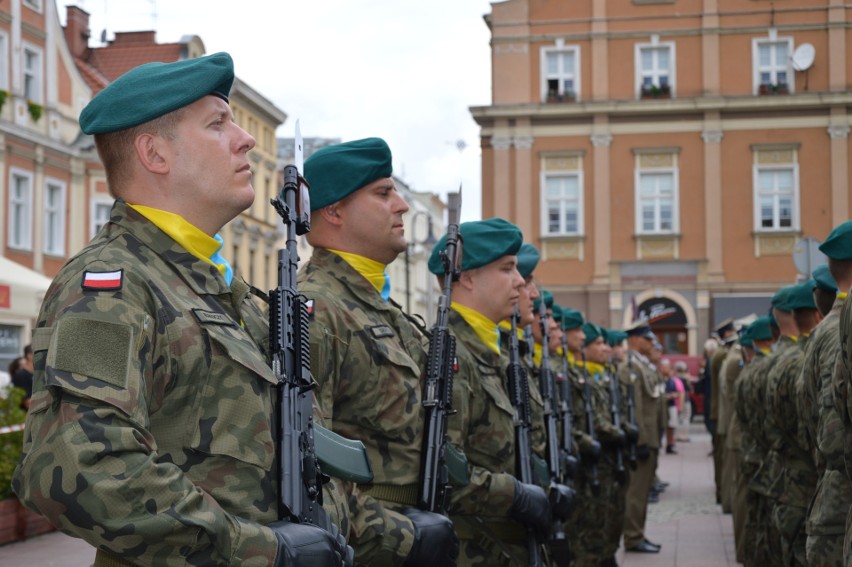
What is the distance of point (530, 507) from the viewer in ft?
16.7

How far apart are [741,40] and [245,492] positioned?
37960mm

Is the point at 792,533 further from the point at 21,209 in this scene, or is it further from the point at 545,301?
the point at 21,209

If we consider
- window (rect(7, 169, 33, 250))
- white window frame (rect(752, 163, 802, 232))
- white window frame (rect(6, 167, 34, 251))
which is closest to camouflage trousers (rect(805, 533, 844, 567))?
white window frame (rect(6, 167, 34, 251))

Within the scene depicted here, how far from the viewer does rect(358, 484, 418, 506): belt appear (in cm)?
416

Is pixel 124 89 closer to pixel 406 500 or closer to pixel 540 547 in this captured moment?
pixel 406 500

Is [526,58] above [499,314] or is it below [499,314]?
above

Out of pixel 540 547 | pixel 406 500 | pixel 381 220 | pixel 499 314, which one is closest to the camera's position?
pixel 406 500

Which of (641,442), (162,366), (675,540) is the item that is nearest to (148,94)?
(162,366)

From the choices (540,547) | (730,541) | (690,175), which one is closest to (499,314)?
(540,547)

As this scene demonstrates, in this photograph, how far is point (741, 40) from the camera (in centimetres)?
3856

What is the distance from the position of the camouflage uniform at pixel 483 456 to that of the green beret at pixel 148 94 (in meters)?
2.27

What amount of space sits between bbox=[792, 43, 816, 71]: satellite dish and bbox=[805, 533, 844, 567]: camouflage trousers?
3441 centimetres

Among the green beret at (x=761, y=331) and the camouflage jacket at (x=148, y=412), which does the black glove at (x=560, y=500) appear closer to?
the camouflage jacket at (x=148, y=412)

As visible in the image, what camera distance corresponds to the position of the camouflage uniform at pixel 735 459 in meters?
11.3
